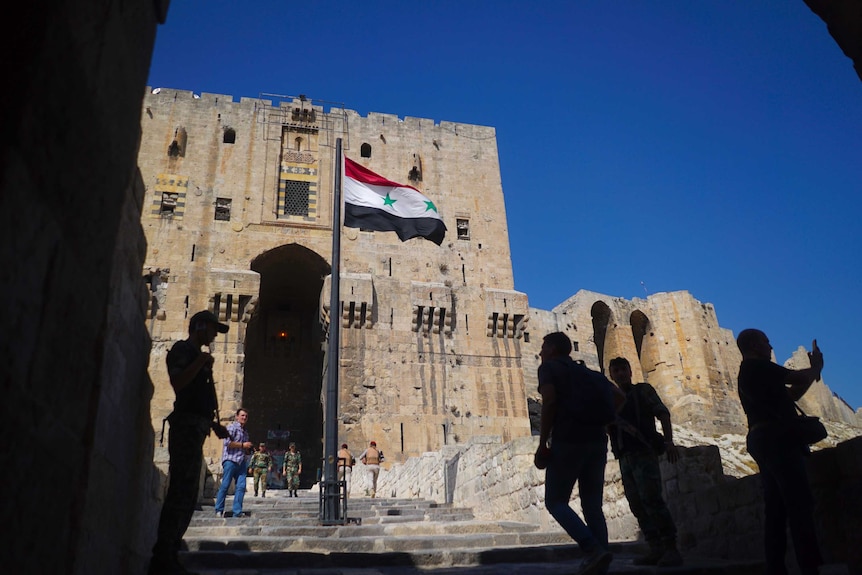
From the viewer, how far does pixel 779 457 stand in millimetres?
3434

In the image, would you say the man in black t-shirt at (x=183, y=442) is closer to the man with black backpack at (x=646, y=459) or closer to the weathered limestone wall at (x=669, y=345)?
the man with black backpack at (x=646, y=459)

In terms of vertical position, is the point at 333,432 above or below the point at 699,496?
above

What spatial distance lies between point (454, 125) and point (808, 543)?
21412 millimetres

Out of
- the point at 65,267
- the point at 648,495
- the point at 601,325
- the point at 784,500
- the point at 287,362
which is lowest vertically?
the point at 784,500

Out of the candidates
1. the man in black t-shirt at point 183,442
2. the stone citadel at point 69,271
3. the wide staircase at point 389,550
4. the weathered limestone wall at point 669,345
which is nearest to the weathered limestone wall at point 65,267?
the stone citadel at point 69,271

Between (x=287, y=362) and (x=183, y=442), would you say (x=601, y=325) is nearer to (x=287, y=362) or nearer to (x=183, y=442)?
(x=287, y=362)

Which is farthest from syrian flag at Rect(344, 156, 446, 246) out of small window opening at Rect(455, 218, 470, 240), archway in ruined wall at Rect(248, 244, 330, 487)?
small window opening at Rect(455, 218, 470, 240)

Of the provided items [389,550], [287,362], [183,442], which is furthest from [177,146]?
[183,442]

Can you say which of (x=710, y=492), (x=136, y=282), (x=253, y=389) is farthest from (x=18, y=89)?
(x=253, y=389)

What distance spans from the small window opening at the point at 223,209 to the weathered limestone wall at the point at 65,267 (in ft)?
58.3

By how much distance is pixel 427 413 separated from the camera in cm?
1845

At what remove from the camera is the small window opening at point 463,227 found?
70.3ft

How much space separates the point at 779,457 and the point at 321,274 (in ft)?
58.5

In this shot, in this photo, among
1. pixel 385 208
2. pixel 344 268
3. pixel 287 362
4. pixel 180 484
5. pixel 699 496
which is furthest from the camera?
pixel 287 362
